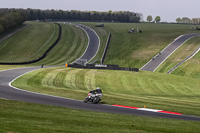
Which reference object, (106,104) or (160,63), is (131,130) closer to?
(106,104)

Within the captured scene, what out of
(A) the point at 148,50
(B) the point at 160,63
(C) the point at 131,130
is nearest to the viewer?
(C) the point at 131,130

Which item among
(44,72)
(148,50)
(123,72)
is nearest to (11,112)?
(44,72)

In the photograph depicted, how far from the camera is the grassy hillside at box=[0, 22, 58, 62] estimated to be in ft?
340

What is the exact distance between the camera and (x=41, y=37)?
421 ft

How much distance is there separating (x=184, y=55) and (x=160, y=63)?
7.32 meters

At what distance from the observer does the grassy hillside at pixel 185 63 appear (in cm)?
7399

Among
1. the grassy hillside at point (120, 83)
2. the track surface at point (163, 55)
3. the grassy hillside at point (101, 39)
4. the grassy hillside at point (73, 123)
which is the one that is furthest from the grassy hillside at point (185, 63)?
the grassy hillside at point (73, 123)

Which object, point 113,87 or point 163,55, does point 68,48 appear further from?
point 113,87

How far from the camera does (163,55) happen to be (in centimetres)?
9425

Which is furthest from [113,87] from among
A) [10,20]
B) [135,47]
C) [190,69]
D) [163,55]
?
A: [10,20]

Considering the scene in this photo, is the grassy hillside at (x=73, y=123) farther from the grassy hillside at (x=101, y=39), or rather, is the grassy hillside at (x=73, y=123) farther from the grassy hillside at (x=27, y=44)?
the grassy hillside at (x=27, y=44)

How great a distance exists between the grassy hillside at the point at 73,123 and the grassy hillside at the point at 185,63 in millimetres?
52159

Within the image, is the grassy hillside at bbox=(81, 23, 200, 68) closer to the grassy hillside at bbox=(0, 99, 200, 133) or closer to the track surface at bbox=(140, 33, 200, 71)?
the track surface at bbox=(140, 33, 200, 71)

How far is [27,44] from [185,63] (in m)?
61.5
